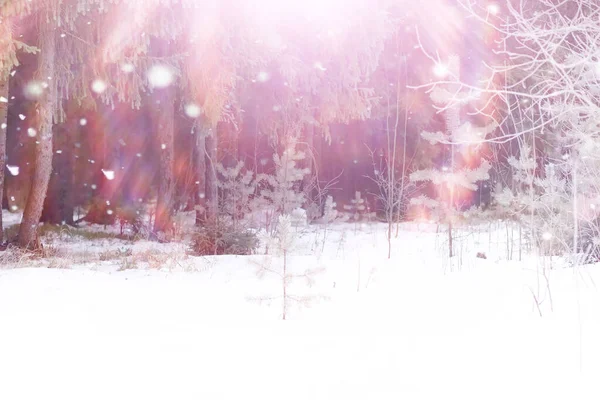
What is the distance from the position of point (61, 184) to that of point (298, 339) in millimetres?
16102

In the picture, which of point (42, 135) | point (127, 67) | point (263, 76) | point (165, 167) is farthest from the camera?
point (165, 167)

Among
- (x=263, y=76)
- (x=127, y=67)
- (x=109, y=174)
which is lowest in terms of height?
(x=109, y=174)

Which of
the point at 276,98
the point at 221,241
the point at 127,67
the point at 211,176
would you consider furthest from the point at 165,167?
the point at 221,241

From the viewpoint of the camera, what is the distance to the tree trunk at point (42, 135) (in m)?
9.33

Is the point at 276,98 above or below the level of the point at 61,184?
above

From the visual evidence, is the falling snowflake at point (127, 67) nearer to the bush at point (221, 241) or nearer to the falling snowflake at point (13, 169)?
the bush at point (221, 241)

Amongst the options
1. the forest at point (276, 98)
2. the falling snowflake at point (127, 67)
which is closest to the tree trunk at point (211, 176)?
the forest at point (276, 98)

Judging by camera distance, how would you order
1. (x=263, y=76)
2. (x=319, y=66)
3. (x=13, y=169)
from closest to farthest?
1. (x=319, y=66)
2. (x=263, y=76)
3. (x=13, y=169)

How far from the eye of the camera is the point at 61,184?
58.5 ft

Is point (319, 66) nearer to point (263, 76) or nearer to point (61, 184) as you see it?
point (263, 76)

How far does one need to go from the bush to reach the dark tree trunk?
9255 mm

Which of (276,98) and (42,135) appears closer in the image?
(42,135)

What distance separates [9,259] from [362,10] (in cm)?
789

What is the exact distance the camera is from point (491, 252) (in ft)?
35.4
